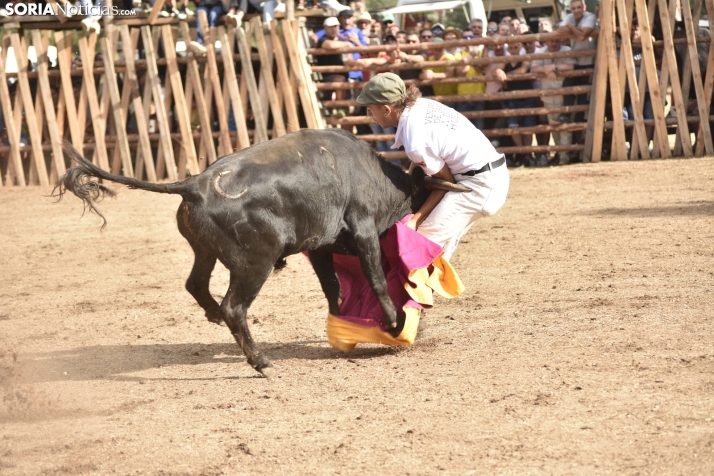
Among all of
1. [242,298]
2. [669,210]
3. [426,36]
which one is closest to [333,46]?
[426,36]

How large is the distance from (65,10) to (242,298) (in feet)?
34.2

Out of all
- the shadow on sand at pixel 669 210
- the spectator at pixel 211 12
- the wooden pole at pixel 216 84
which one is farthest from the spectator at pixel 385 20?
the shadow on sand at pixel 669 210

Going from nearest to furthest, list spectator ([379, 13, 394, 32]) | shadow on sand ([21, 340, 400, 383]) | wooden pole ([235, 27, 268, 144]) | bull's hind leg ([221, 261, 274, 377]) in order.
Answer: bull's hind leg ([221, 261, 274, 377])
shadow on sand ([21, 340, 400, 383])
wooden pole ([235, 27, 268, 144])
spectator ([379, 13, 394, 32])

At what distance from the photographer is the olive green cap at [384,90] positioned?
568cm

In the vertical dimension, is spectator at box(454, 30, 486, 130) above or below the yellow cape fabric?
above

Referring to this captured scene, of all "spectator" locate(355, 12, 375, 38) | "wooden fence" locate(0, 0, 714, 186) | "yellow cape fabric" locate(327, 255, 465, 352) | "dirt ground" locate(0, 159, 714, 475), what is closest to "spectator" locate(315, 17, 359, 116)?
"wooden fence" locate(0, 0, 714, 186)

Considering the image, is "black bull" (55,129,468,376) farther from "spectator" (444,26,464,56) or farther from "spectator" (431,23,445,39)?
"spectator" (431,23,445,39)

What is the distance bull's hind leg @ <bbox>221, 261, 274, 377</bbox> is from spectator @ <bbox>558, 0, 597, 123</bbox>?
8.64m

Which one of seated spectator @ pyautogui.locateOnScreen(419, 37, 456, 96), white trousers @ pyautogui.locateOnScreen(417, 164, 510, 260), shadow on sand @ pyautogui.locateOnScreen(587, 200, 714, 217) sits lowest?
shadow on sand @ pyautogui.locateOnScreen(587, 200, 714, 217)

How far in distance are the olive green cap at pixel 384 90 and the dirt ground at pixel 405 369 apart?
1587 mm

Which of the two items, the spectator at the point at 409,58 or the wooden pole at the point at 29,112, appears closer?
the spectator at the point at 409,58

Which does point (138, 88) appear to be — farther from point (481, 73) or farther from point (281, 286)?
point (281, 286)

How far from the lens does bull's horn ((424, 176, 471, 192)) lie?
6.02 meters

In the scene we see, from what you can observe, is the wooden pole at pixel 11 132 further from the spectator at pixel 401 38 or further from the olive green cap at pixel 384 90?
the olive green cap at pixel 384 90
